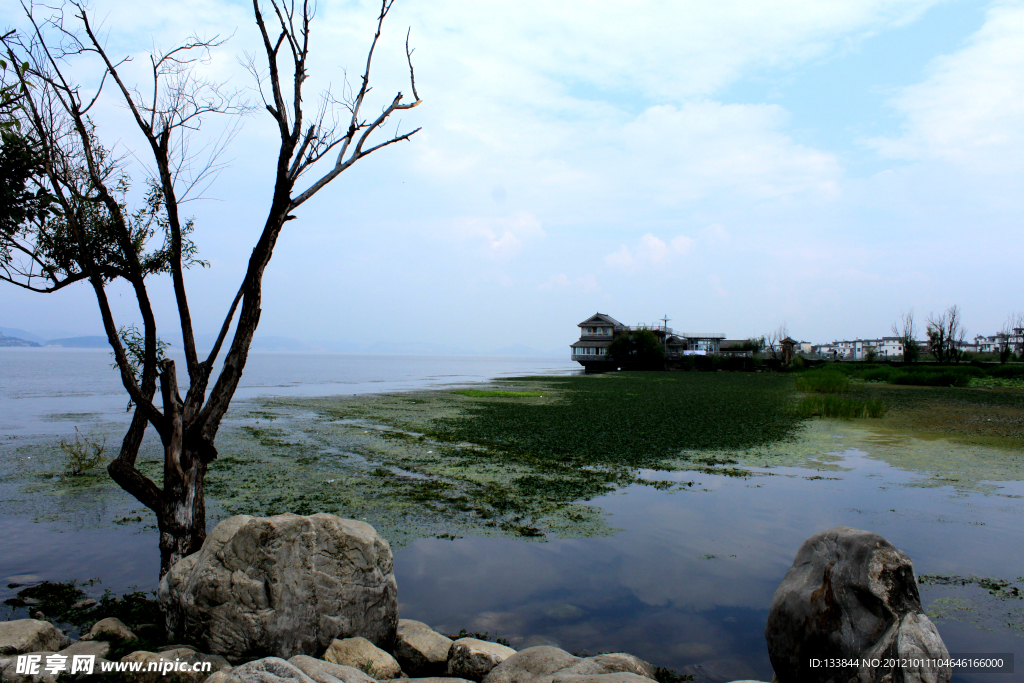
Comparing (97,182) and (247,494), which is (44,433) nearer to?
(247,494)

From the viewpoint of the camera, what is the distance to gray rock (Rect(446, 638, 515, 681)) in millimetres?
5141

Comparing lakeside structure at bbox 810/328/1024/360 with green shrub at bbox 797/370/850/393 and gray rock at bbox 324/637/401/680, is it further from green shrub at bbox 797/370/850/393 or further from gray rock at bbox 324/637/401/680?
gray rock at bbox 324/637/401/680

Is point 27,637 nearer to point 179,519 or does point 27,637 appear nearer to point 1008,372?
Result: point 179,519

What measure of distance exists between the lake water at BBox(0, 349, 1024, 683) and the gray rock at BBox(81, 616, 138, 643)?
5.86 feet

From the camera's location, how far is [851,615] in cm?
445

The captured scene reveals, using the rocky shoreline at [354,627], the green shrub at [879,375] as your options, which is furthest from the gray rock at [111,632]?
the green shrub at [879,375]

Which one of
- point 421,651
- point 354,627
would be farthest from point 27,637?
point 421,651

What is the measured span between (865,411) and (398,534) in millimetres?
20893

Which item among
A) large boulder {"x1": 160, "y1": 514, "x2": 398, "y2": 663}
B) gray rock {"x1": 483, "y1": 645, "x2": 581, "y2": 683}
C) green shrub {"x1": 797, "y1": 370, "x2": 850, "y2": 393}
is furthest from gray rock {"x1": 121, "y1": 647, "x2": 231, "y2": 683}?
green shrub {"x1": 797, "y1": 370, "x2": 850, "y2": 393}

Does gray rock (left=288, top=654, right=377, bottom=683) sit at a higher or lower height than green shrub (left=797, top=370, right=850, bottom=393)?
lower

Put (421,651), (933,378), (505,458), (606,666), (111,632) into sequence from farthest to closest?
(933,378) < (505,458) < (421,651) < (111,632) < (606,666)

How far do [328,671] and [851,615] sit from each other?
12.4 ft

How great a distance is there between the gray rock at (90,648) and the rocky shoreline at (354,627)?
2 cm

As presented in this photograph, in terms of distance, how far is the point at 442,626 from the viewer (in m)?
6.34
